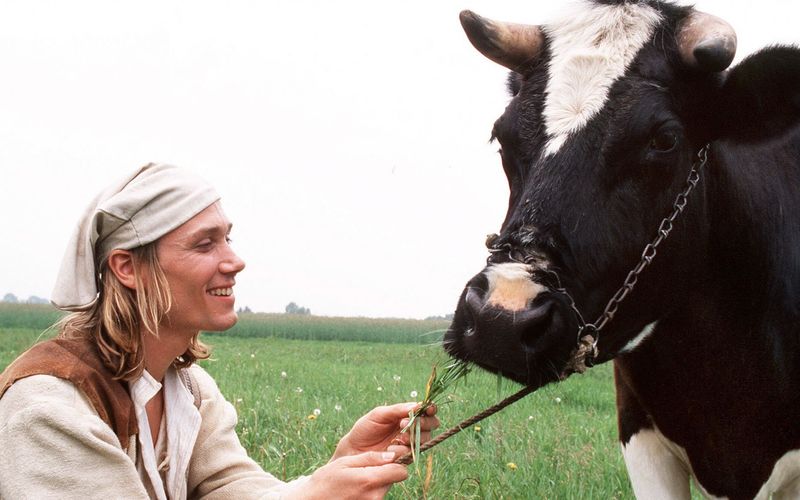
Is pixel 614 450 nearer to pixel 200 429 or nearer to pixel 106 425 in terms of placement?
pixel 200 429

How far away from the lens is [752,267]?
131 inches

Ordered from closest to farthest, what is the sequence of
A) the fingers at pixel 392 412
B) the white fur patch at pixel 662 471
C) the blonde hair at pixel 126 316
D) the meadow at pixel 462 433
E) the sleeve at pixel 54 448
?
1. the sleeve at pixel 54 448
2. the blonde hair at pixel 126 316
3. the fingers at pixel 392 412
4. the white fur patch at pixel 662 471
5. the meadow at pixel 462 433

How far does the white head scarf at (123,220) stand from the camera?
2.69 metres

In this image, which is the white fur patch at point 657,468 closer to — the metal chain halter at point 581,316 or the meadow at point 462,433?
the meadow at point 462,433

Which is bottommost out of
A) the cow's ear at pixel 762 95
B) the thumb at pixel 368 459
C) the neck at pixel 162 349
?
the thumb at pixel 368 459

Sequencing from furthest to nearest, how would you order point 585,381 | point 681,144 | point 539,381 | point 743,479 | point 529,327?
1. point 585,381
2. point 743,479
3. point 681,144
4. point 539,381
5. point 529,327

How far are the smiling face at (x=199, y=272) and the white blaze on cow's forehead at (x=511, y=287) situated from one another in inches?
36.7

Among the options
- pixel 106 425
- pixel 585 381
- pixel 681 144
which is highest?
pixel 681 144

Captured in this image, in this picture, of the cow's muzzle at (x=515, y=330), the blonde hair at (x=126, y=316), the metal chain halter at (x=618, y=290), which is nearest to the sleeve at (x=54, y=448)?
the blonde hair at (x=126, y=316)

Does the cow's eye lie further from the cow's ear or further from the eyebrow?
the eyebrow

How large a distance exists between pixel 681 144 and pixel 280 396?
5578 millimetres

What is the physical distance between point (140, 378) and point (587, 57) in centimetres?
196

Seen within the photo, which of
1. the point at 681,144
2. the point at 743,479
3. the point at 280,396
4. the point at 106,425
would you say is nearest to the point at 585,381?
the point at 280,396

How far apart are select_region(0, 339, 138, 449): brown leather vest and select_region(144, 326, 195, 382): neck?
0.18 meters
